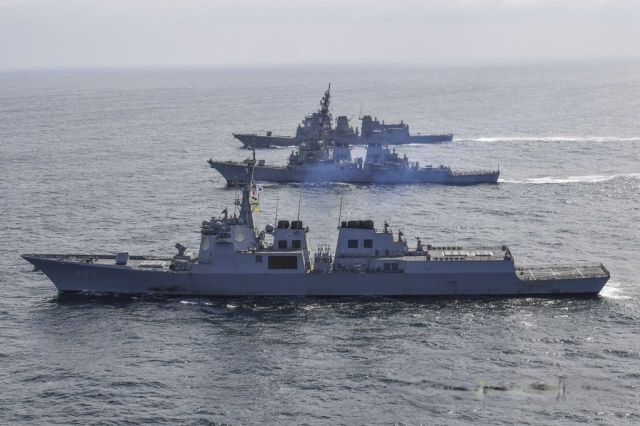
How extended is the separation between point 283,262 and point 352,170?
4852cm

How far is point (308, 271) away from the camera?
189 ft

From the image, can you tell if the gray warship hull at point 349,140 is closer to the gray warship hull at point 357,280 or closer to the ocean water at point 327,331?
the ocean water at point 327,331

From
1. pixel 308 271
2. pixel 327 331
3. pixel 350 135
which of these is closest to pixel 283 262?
pixel 308 271

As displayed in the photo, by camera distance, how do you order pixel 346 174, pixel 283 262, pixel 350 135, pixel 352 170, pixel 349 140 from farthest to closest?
pixel 350 135, pixel 349 140, pixel 346 174, pixel 352 170, pixel 283 262

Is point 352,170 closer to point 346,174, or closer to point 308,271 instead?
point 346,174

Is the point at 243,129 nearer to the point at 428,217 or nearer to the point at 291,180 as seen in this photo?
the point at 291,180

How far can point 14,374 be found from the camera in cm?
4591

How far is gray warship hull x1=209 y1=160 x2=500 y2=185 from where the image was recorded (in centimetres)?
10244

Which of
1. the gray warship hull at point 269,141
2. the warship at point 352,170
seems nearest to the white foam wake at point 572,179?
the warship at point 352,170

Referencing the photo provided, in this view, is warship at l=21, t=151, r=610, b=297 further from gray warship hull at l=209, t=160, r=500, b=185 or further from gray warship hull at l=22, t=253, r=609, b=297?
gray warship hull at l=209, t=160, r=500, b=185

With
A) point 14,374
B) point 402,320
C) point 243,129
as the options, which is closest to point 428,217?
point 402,320

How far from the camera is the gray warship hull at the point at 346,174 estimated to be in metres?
102

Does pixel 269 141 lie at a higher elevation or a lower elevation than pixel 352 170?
higher

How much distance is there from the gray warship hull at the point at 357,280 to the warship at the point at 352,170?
4518 cm
